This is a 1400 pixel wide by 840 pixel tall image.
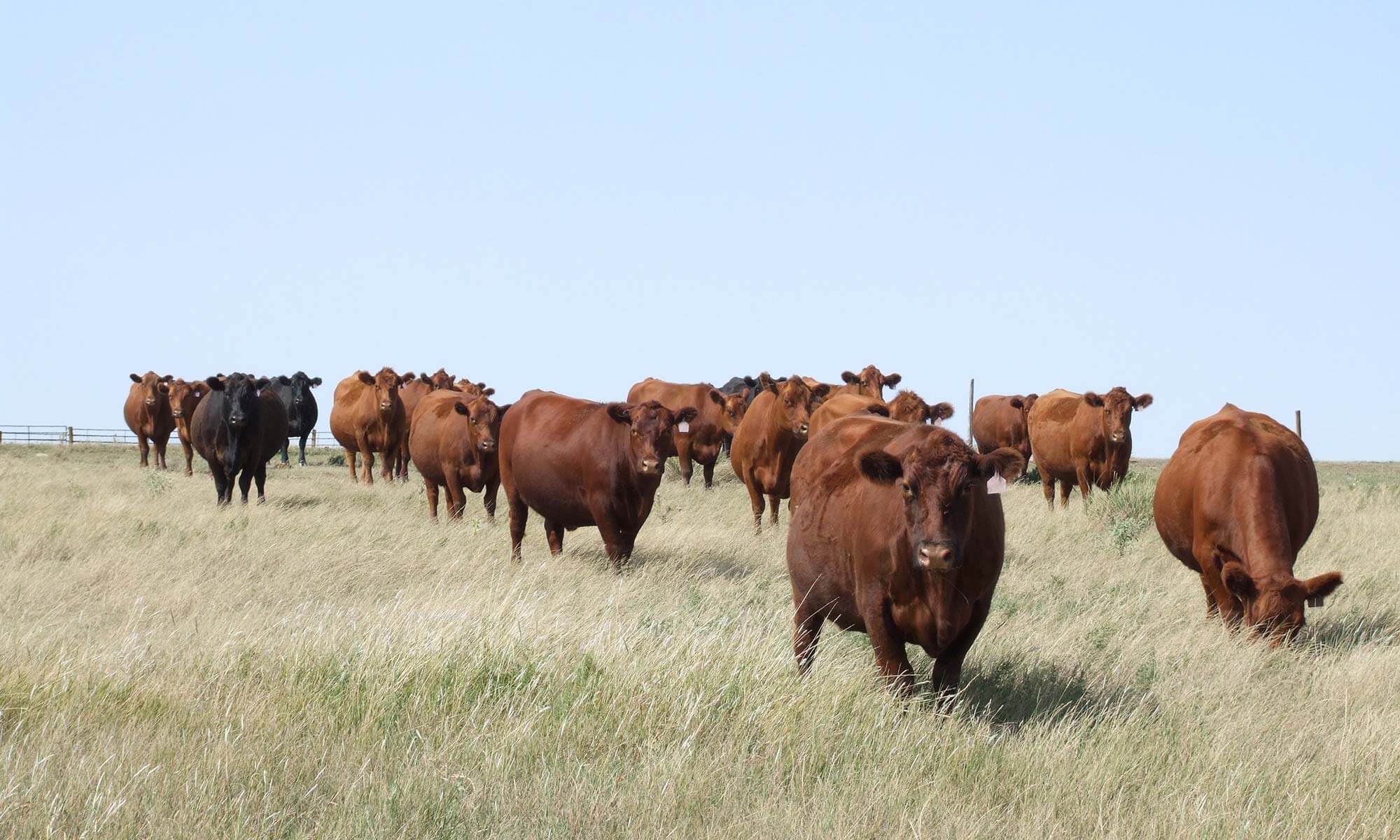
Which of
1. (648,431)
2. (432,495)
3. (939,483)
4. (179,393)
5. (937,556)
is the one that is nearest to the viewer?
(937,556)

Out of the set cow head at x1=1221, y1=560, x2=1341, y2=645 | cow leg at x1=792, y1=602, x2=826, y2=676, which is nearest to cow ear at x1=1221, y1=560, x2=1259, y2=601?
cow head at x1=1221, y1=560, x2=1341, y2=645

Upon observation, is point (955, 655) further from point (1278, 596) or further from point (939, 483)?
point (1278, 596)

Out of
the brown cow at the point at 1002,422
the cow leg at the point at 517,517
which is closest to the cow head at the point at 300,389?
the brown cow at the point at 1002,422

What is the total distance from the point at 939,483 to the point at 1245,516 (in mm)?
3848

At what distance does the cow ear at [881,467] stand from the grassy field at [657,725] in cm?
98

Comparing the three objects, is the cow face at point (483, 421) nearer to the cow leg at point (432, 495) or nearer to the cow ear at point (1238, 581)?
the cow leg at point (432, 495)

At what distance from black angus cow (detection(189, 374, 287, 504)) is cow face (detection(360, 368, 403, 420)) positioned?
362cm

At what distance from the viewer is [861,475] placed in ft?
21.9

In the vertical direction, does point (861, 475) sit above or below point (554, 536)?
above

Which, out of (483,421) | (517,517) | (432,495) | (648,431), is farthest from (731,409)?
(648,431)

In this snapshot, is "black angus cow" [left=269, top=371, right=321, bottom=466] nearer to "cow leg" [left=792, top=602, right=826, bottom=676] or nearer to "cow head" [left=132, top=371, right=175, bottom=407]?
"cow head" [left=132, top=371, right=175, bottom=407]

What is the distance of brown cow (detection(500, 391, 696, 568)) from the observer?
11.7 meters

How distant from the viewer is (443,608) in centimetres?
787

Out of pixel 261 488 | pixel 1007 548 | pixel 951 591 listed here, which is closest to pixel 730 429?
pixel 261 488
